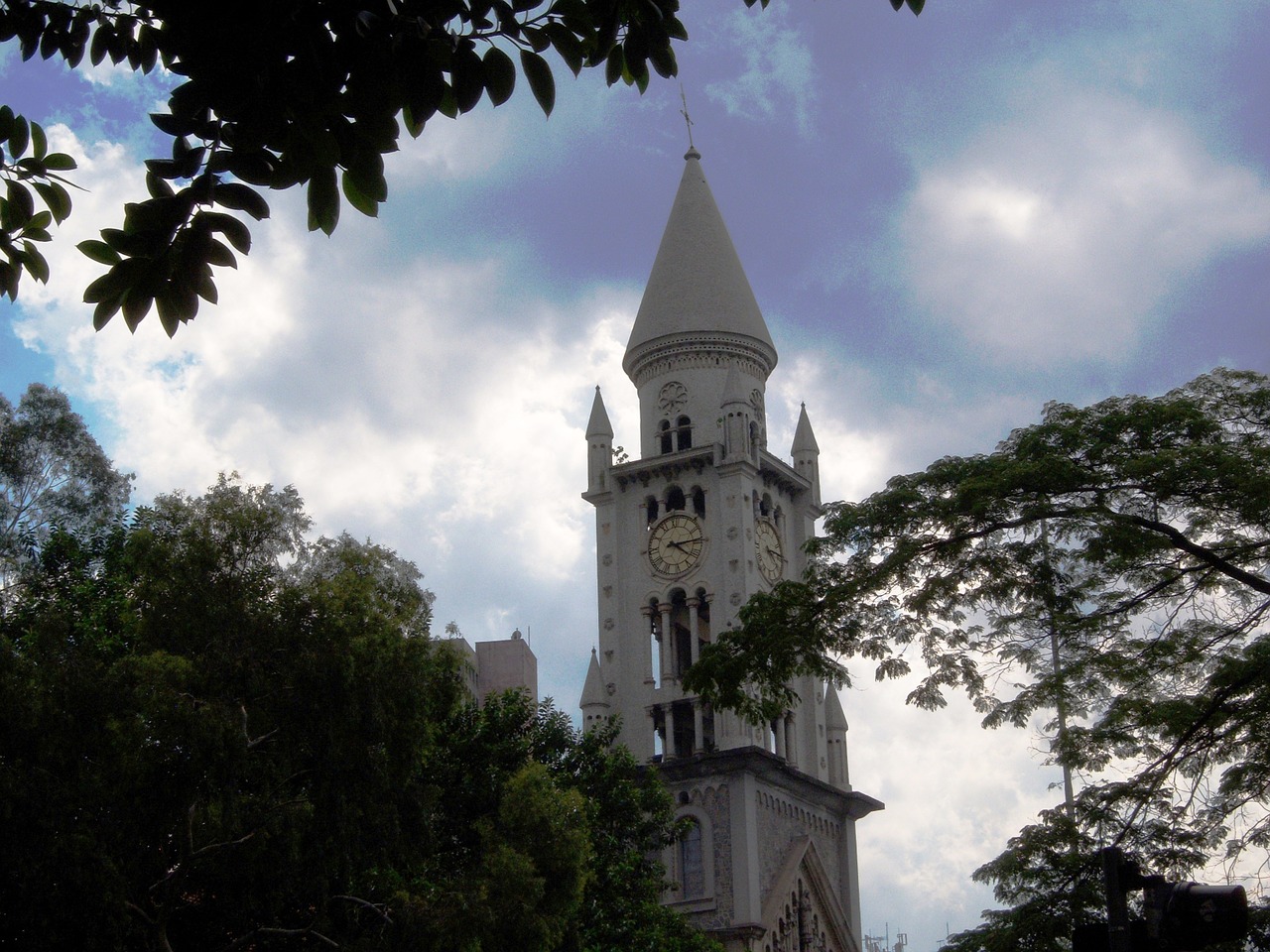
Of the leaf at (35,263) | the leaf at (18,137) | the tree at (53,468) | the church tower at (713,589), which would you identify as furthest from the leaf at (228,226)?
the church tower at (713,589)

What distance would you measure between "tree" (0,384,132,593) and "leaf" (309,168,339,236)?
2841 cm

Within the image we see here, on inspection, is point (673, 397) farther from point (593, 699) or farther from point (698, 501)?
point (593, 699)

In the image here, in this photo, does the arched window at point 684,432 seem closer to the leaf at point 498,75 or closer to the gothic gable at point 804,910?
the gothic gable at point 804,910

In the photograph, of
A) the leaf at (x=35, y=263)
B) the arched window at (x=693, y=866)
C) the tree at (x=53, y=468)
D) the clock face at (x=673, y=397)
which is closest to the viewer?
the leaf at (x=35, y=263)

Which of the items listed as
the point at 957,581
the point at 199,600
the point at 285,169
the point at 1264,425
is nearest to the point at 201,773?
the point at 199,600

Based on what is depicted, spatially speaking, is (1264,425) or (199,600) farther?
(199,600)

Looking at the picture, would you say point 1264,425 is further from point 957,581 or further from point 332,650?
point 332,650

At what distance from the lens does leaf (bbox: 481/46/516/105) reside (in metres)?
5.67

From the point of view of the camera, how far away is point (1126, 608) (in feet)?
55.7

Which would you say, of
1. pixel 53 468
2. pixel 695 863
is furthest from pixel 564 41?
pixel 695 863

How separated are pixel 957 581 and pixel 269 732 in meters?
9.76

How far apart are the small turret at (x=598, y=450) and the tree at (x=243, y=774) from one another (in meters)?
29.7

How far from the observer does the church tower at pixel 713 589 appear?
48.9 meters

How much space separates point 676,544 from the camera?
5412 cm
